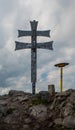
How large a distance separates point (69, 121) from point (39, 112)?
2.73m

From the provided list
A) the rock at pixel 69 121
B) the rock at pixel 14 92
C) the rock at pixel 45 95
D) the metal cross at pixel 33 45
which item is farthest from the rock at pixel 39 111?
the metal cross at pixel 33 45

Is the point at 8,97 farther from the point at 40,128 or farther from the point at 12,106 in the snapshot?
the point at 40,128

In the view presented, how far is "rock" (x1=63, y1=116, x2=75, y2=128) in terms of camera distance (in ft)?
66.6

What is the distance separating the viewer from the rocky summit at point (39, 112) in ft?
69.1

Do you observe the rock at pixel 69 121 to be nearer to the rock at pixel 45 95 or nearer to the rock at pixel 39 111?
the rock at pixel 39 111

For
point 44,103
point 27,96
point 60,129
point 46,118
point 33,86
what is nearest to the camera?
point 60,129

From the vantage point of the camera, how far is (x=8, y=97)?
26656mm

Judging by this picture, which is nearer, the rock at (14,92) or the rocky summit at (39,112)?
the rocky summit at (39,112)

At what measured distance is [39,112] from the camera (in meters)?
22.5

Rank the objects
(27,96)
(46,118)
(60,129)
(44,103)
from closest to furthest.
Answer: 1. (60,129)
2. (46,118)
3. (44,103)
4. (27,96)

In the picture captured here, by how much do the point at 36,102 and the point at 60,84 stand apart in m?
3.23

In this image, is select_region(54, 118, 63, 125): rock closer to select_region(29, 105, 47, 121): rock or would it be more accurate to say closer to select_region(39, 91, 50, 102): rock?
select_region(29, 105, 47, 121): rock

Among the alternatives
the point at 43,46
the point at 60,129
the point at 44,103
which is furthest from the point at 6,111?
the point at 43,46

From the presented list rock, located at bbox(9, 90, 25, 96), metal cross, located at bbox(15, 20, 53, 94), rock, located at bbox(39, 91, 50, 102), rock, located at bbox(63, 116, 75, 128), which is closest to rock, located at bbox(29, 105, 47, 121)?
rock, located at bbox(39, 91, 50, 102)
